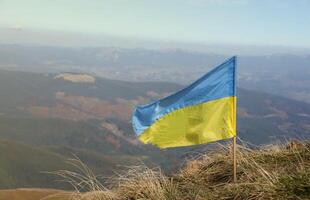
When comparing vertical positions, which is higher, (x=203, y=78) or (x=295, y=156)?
(x=203, y=78)

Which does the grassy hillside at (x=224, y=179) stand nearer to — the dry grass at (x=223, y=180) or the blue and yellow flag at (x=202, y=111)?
the dry grass at (x=223, y=180)

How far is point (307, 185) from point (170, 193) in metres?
2.61

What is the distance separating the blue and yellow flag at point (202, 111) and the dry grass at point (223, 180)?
86cm

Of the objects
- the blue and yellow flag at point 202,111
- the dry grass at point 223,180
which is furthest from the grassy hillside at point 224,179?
the blue and yellow flag at point 202,111

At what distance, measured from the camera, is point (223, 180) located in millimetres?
9703

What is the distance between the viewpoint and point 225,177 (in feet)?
32.2

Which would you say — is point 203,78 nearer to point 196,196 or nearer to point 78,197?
point 196,196

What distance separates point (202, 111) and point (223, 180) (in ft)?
4.86

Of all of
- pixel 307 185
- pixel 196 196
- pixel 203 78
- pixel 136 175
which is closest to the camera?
pixel 307 185

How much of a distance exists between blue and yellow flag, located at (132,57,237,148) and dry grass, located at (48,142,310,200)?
863mm

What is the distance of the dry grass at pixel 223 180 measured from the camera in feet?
24.7

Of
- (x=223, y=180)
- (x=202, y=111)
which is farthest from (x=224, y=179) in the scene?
(x=202, y=111)

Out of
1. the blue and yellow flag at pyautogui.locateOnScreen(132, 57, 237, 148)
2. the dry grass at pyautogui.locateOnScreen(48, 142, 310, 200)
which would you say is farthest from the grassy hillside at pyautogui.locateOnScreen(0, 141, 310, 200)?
the blue and yellow flag at pyautogui.locateOnScreen(132, 57, 237, 148)

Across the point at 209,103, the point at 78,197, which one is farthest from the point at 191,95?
the point at 78,197
